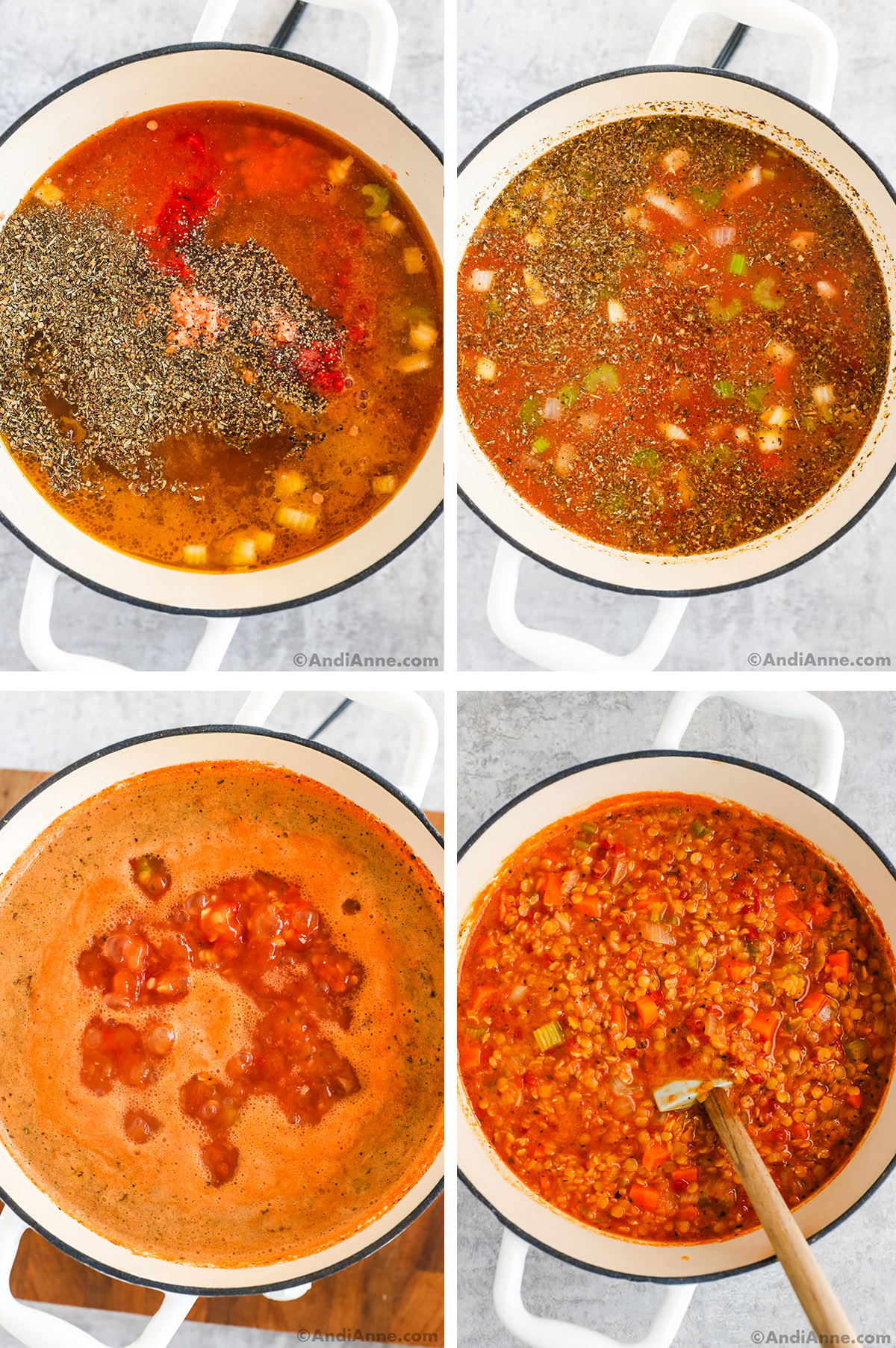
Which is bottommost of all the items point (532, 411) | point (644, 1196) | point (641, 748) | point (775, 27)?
point (644, 1196)

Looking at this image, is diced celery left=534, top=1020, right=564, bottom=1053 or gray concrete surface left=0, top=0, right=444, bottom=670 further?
gray concrete surface left=0, top=0, right=444, bottom=670

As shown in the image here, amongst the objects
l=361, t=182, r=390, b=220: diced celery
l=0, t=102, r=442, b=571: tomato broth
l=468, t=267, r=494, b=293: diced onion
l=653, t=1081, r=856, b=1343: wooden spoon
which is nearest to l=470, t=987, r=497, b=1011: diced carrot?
l=653, t=1081, r=856, b=1343: wooden spoon

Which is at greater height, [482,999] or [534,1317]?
[482,999]

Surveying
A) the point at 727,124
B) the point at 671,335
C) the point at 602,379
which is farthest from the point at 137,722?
the point at 727,124

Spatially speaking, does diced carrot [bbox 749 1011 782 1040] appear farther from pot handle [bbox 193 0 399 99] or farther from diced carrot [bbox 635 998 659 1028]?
pot handle [bbox 193 0 399 99]

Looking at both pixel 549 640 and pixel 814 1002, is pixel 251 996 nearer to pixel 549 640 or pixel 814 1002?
pixel 549 640

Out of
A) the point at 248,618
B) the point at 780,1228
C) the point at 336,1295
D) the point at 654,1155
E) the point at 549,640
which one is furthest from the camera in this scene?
the point at 248,618

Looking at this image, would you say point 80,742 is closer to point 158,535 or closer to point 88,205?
point 158,535
